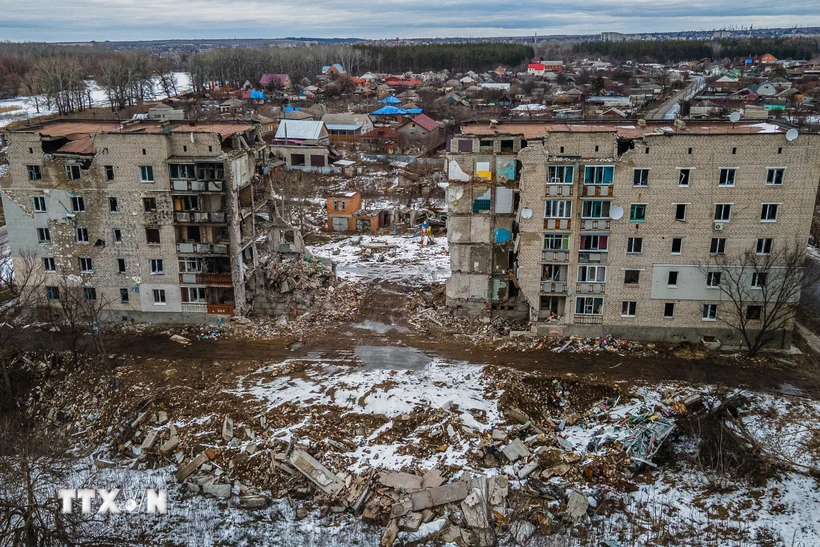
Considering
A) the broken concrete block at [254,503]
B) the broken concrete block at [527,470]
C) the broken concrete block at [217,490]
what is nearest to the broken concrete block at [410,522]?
the broken concrete block at [527,470]

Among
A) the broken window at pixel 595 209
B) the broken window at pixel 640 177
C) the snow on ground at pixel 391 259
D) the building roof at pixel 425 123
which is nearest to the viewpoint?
the broken window at pixel 640 177

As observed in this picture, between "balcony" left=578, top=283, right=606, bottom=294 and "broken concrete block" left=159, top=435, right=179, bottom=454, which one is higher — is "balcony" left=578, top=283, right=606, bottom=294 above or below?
above

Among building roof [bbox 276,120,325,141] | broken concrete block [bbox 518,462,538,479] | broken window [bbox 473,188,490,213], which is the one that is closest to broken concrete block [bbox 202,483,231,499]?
broken concrete block [bbox 518,462,538,479]

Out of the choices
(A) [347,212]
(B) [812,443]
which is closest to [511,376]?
(B) [812,443]

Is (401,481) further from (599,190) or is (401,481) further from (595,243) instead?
(599,190)

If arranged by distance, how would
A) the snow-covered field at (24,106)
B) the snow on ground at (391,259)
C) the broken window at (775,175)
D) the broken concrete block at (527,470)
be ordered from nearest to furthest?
the broken concrete block at (527,470) → the broken window at (775,175) → the snow on ground at (391,259) → the snow-covered field at (24,106)

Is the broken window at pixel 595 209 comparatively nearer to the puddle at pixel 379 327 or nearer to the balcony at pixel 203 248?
the puddle at pixel 379 327

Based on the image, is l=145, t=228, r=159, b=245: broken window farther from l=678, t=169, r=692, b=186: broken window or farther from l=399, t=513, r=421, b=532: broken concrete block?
l=678, t=169, r=692, b=186: broken window

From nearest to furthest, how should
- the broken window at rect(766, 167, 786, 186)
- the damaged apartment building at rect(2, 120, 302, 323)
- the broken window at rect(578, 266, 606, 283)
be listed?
the broken window at rect(766, 167, 786, 186) < the broken window at rect(578, 266, 606, 283) < the damaged apartment building at rect(2, 120, 302, 323)
